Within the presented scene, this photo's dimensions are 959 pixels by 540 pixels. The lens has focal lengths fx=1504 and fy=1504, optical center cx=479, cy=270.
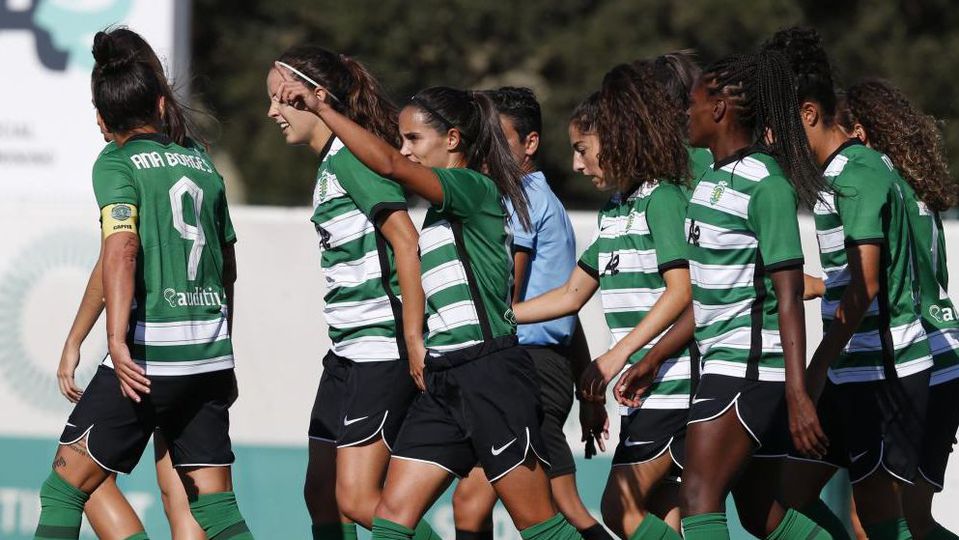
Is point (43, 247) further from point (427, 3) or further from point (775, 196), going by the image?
point (427, 3)

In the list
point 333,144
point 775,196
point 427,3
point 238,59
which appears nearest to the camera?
point 775,196

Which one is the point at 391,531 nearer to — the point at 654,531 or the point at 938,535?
the point at 654,531

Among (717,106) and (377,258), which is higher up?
(717,106)

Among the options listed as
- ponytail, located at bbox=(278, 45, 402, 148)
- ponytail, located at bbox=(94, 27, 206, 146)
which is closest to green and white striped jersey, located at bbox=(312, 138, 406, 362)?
ponytail, located at bbox=(278, 45, 402, 148)

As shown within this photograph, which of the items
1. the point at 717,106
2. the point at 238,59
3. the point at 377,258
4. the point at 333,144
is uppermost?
the point at 717,106

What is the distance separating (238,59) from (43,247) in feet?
49.6

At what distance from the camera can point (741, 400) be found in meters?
4.52

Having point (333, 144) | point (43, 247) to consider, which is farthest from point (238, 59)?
point (333, 144)

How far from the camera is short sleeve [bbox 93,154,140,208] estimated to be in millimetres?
4816

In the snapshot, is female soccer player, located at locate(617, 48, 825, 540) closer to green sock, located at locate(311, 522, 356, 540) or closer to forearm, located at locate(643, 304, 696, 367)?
forearm, located at locate(643, 304, 696, 367)

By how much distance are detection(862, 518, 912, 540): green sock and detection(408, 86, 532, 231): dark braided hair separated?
163 centimetres

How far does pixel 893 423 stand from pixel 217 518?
7.58 ft

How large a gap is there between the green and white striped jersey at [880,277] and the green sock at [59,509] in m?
2.59

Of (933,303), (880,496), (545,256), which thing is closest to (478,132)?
(545,256)
